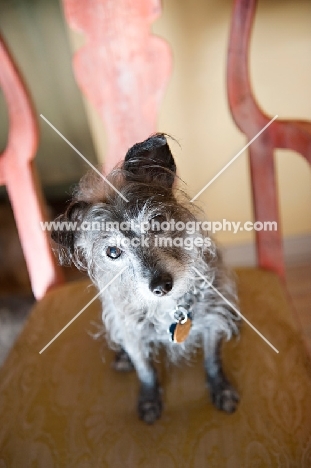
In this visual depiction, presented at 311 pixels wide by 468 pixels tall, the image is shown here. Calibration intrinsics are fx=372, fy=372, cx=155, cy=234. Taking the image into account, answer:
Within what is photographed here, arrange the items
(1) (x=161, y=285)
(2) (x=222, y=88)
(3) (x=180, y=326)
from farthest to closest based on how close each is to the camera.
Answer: (2) (x=222, y=88)
(3) (x=180, y=326)
(1) (x=161, y=285)

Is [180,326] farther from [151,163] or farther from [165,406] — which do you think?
[151,163]

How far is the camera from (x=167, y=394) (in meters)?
0.77

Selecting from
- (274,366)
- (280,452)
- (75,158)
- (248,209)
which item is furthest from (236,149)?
(280,452)

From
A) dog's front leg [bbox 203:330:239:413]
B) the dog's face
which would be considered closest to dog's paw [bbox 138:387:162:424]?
dog's front leg [bbox 203:330:239:413]

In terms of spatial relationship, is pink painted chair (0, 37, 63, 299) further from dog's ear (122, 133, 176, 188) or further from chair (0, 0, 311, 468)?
dog's ear (122, 133, 176, 188)

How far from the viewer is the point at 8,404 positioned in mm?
766

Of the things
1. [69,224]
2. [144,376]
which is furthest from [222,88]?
[144,376]

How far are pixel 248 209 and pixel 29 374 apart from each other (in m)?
0.96

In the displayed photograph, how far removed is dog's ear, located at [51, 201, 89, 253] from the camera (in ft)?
2.10

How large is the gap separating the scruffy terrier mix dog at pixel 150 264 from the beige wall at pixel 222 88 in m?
0.38

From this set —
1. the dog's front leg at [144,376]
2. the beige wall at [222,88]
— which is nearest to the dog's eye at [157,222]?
the dog's front leg at [144,376]

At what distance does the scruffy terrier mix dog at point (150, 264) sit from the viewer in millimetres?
657

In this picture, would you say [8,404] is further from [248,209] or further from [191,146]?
[248,209]

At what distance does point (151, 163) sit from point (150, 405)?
0.47 m
